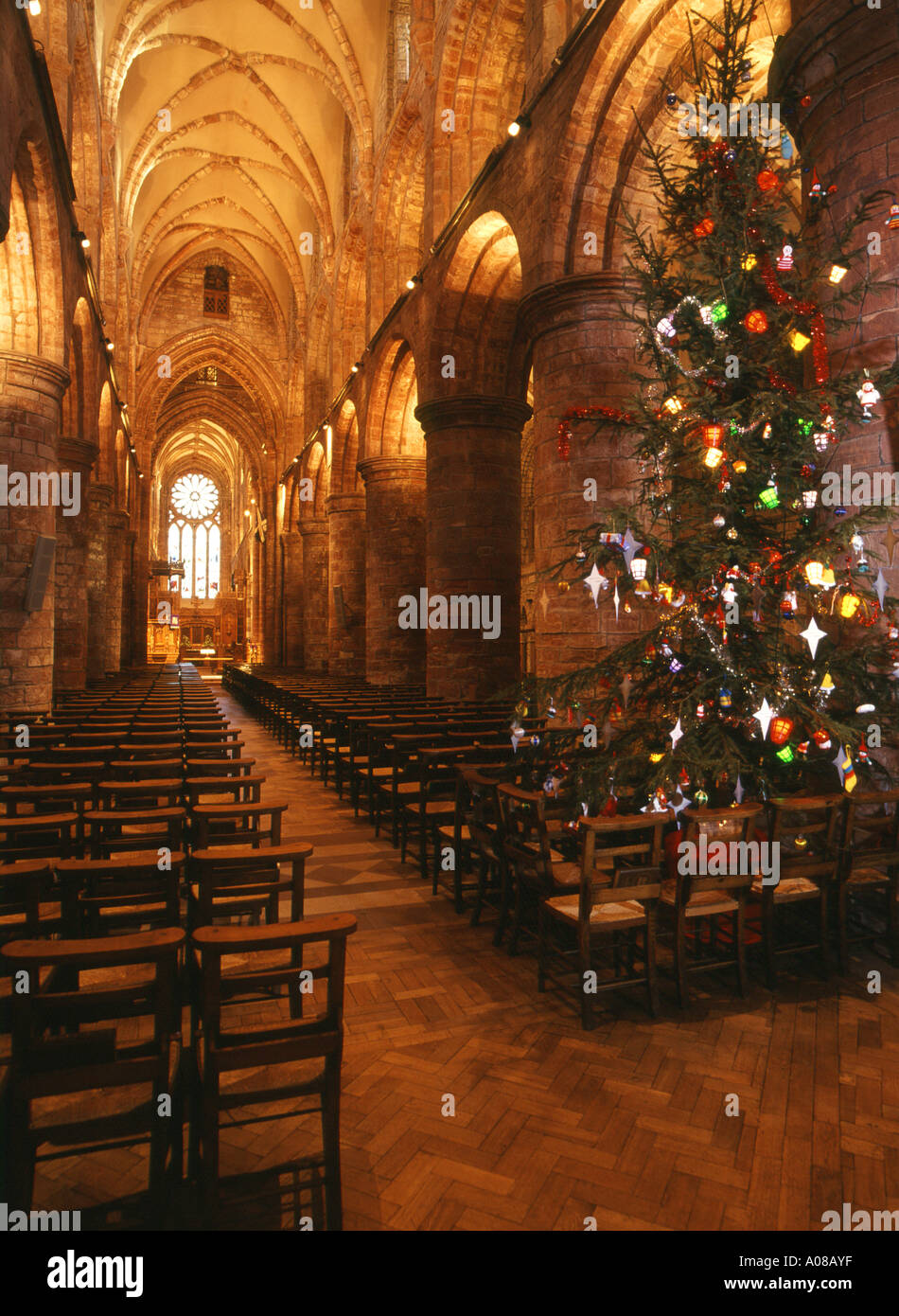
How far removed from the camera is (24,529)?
968 cm

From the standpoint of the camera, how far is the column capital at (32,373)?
9780 millimetres

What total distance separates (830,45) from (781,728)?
4.11 meters

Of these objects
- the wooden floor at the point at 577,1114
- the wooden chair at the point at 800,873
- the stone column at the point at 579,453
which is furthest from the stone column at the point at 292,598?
the wooden chair at the point at 800,873

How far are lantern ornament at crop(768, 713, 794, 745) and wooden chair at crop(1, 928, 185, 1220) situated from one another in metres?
3.13

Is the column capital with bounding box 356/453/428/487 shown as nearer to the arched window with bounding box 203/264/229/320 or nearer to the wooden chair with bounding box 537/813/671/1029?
the wooden chair with bounding box 537/813/671/1029

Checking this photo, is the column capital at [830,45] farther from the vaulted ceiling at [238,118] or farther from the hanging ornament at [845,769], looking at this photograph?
the vaulted ceiling at [238,118]

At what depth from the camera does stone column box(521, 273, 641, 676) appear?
27.8 ft

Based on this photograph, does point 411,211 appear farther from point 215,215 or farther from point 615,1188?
point 615,1188

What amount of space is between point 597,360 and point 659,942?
6314 mm

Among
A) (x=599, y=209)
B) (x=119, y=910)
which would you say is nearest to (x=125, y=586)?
(x=599, y=209)

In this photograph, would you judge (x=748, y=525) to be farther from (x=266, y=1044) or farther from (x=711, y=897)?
(x=266, y=1044)

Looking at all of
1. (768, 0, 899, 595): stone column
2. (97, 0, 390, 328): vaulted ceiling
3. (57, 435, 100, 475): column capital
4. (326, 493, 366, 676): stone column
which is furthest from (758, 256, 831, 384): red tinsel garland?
(326, 493, 366, 676): stone column

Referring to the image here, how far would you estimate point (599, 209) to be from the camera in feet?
29.3

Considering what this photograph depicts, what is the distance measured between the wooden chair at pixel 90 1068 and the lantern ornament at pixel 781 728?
3131 millimetres
